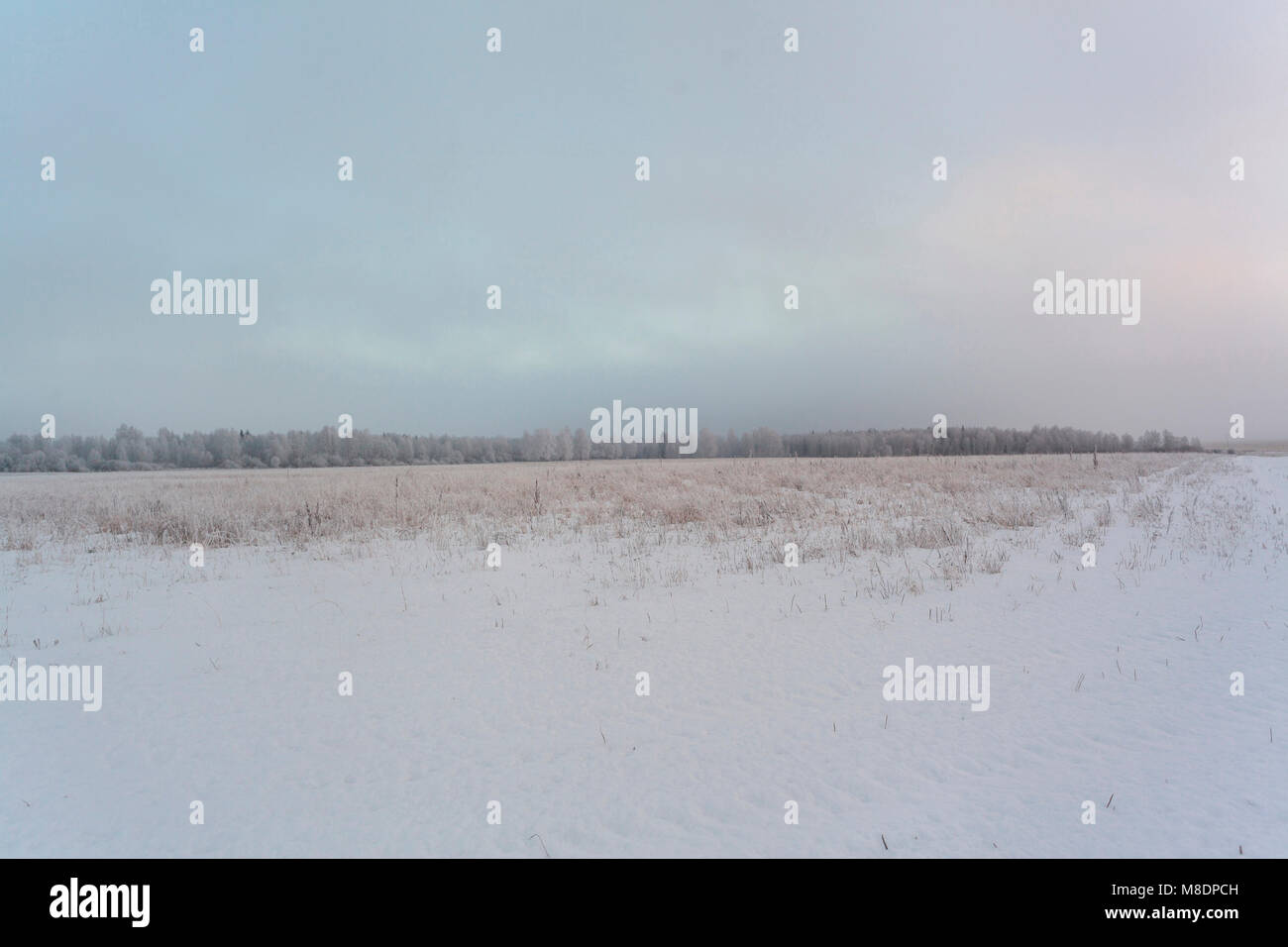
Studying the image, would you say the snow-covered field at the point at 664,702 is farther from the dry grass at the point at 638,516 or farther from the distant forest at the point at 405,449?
the distant forest at the point at 405,449

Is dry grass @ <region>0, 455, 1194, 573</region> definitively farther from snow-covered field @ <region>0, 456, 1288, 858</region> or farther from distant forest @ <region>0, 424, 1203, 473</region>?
distant forest @ <region>0, 424, 1203, 473</region>

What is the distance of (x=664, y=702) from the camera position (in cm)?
497

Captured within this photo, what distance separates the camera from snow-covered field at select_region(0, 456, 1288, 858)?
3314 millimetres

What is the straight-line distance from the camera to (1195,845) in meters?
3.02

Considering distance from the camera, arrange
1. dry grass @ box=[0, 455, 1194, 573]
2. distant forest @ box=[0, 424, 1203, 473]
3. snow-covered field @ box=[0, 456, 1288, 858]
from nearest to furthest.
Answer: snow-covered field @ box=[0, 456, 1288, 858]
dry grass @ box=[0, 455, 1194, 573]
distant forest @ box=[0, 424, 1203, 473]

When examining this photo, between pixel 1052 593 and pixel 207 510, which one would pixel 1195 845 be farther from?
pixel 207 510

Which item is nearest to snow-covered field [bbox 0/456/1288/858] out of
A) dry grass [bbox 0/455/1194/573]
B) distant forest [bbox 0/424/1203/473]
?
dry grass [bbox 0/455/1194/573]

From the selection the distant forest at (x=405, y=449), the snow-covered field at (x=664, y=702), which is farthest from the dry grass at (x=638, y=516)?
the distant forest at (x=405, y=449)

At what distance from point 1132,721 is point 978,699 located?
993 millimetres

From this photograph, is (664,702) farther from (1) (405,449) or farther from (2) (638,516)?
(1) (405,449)

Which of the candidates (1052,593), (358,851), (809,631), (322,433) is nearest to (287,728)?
(358,851)

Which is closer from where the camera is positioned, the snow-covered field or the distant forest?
the snow-covered field
